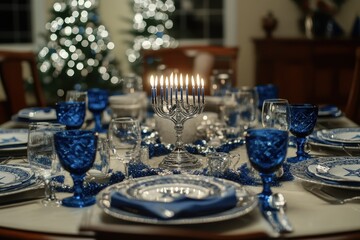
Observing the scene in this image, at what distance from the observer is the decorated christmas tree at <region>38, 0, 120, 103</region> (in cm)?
510

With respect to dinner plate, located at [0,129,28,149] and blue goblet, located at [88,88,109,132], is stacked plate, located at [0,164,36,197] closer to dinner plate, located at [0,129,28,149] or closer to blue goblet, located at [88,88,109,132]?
dinner plate, located at [0,129,28,149]

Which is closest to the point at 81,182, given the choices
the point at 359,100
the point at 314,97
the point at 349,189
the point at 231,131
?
the point at 349,189

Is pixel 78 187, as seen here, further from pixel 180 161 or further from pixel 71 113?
pixel 71 113

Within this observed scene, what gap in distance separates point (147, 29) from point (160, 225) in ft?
14.6

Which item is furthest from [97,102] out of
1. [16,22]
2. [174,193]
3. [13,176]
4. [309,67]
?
[16,22]

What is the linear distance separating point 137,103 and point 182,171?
80cm

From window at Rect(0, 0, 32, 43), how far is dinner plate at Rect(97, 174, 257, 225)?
4.95 metres

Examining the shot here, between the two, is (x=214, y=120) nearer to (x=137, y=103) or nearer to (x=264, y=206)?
(x=137, y=103)

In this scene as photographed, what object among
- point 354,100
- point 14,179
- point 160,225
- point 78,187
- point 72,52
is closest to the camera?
point 160,225

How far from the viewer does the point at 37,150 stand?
52.8 inches

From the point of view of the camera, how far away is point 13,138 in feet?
6.20

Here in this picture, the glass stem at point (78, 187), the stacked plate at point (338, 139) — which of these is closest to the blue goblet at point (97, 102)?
the stacked plate at point (338, 139)

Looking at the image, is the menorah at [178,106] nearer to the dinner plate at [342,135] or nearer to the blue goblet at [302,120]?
the blue goblet at [302,120]

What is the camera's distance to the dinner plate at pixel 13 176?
1.31 metres
